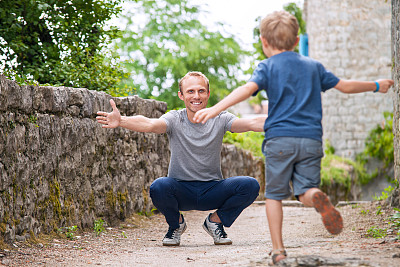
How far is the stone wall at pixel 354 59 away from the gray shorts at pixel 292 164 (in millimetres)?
12863

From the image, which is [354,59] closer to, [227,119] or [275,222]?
[227,119]

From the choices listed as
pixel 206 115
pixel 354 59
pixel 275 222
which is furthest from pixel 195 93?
pixel 354 59

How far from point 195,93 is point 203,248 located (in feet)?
3.88

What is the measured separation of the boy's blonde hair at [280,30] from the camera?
9.98ft

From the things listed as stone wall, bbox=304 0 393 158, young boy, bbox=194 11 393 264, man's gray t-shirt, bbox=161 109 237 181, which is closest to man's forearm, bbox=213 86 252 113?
young boy, bbox=194 11 393 264

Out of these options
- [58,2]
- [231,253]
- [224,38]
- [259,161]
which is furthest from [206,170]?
[224,38]

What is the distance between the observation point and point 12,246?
3873 mm

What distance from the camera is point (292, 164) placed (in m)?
3.04

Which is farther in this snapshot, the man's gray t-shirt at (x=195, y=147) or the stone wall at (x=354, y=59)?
the stone wall at (x=354, y=59)

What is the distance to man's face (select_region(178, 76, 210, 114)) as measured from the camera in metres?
4.32

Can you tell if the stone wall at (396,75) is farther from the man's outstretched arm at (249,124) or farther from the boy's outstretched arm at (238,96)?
the boy's outstretched arm at (238,96)

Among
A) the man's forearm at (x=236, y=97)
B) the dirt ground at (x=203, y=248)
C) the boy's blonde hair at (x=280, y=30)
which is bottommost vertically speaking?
the dirt ground at (x=203, y=248)

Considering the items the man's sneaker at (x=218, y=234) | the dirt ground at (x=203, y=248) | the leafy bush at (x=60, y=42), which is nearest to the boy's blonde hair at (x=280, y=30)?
the dirt ground at (x=203, y=248)

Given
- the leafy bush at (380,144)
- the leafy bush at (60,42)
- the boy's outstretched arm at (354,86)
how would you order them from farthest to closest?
1. the leafy bush at (380,144)
2. the leafy bush at (60,42)
3. the boy's outstretched arm at (354,86)
